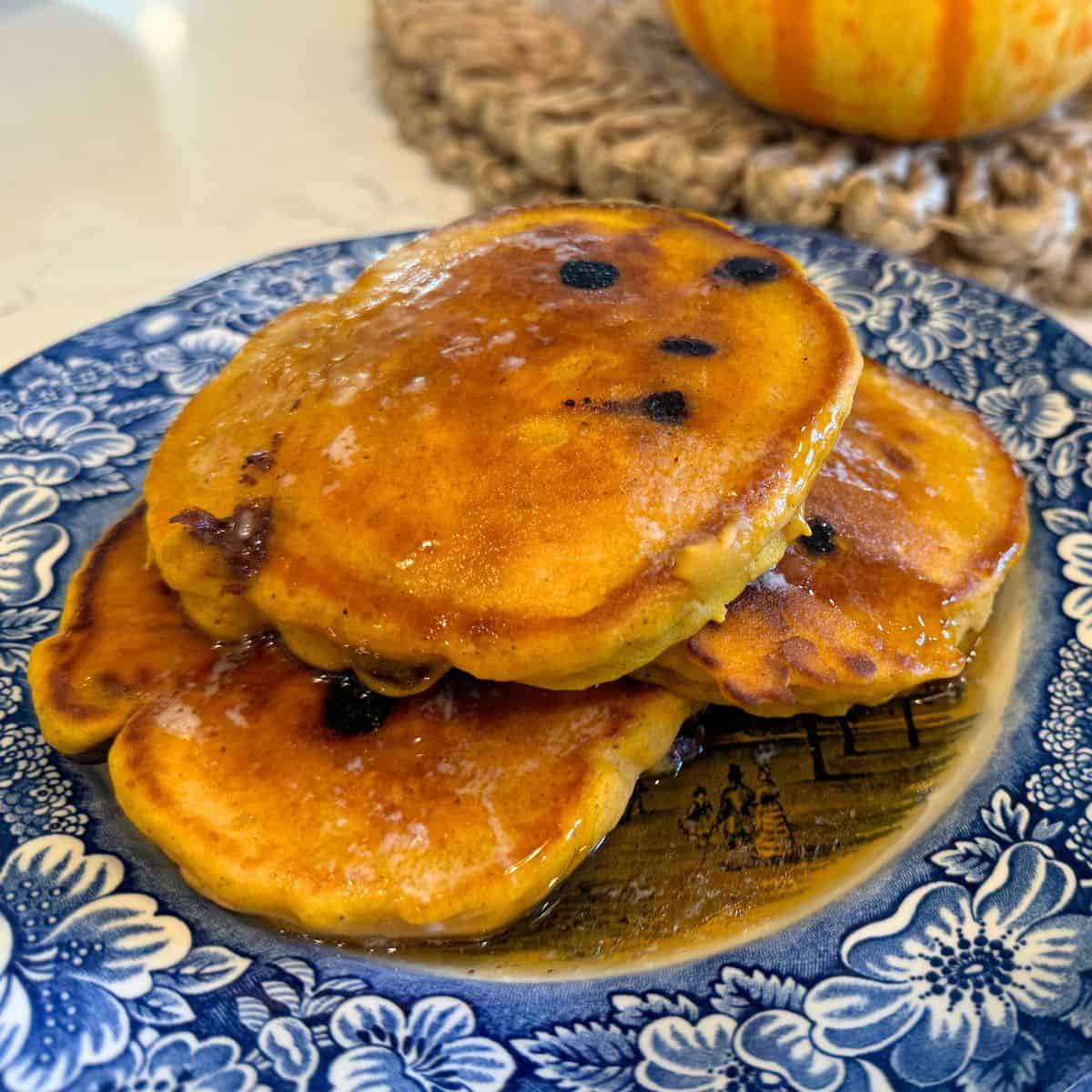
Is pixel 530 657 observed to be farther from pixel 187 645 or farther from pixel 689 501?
pixel 187 645

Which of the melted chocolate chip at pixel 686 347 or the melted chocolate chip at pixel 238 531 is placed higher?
the melted chocolate chip at pixel 686 347

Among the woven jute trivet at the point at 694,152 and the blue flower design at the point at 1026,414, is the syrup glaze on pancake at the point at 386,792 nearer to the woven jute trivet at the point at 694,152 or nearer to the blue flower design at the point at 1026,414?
the blue flower design at the point at 1026,414

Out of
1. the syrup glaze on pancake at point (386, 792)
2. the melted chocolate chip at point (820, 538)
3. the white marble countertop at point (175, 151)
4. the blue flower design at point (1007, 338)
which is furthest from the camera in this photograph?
the white marble countertop at point (175, 151)

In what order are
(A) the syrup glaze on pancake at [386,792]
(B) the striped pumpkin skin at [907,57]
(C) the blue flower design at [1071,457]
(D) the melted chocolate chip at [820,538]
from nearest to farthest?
1. (A) the syrup glaze on pancake at [386,792]
2. (D) the melted chocolate chip at [820,538]
3. (C) the blue flower design at [1071,457]
4. (B) the striped pumpkin skin at [907,57]

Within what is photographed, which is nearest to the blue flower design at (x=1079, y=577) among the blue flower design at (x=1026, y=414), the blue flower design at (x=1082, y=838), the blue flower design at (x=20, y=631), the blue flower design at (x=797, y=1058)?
the blue flower design at (x=1026, y=414)

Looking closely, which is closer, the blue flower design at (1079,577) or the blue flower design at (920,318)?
the blue flower design at (1079,577)

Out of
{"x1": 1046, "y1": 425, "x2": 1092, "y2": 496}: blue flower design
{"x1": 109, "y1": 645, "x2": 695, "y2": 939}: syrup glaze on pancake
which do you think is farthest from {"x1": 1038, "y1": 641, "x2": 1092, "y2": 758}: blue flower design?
{"x1": 109, "y1": 645, "x2": 695, "y2": 939}: syrup glaze on pancake

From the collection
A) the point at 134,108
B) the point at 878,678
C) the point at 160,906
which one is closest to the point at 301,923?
the point at 160,906
